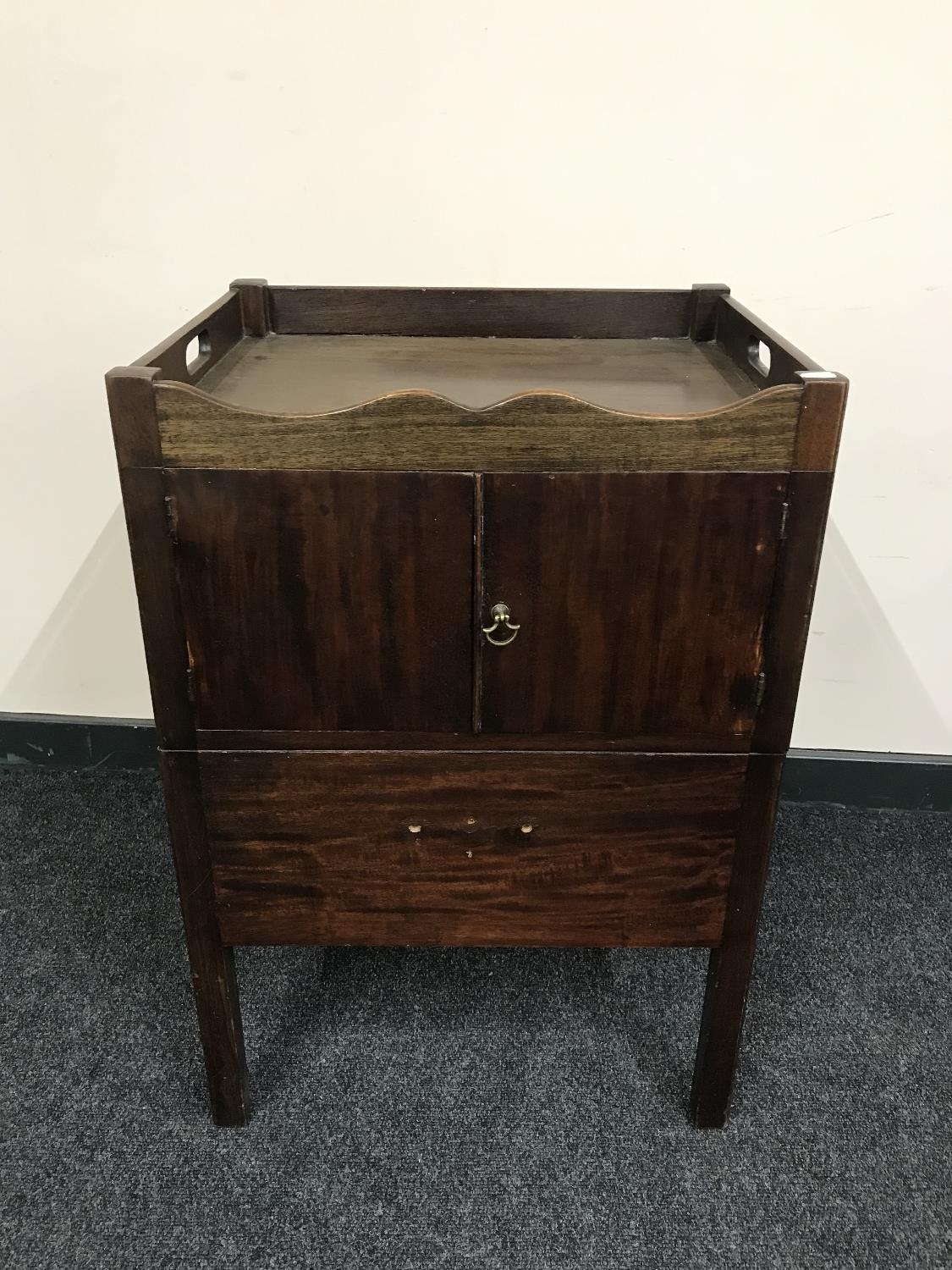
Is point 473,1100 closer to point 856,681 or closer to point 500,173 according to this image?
point 856,681

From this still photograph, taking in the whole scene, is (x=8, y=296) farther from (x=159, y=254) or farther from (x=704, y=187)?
(x=704, y=187)

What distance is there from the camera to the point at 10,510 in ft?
4.86

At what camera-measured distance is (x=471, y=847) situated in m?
0.92

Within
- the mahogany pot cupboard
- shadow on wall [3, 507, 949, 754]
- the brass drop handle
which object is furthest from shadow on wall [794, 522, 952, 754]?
the brass drop handle

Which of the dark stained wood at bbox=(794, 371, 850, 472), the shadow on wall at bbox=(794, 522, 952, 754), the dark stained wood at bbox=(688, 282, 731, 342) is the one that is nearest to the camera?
the dark stained wood at bbox=(794, 371, 850, 472)

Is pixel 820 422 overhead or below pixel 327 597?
overhead

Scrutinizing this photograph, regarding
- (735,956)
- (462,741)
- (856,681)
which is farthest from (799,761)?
(462,741)

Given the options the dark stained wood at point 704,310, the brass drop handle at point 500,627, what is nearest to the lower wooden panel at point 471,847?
the brass drop handle at point 500,627

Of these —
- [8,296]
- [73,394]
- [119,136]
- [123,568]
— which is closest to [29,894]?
[123,568]

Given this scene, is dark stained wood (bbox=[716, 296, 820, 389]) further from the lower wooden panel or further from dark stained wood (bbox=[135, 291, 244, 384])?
dark stained wood (bbox=[135, 291, 244, 384])

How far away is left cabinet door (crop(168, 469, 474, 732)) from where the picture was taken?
30.4 inches

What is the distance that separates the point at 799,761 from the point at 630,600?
0.89 meters

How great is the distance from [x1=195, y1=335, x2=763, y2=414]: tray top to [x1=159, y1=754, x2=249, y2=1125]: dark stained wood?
1.15ft

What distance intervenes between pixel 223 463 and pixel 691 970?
90 cm
